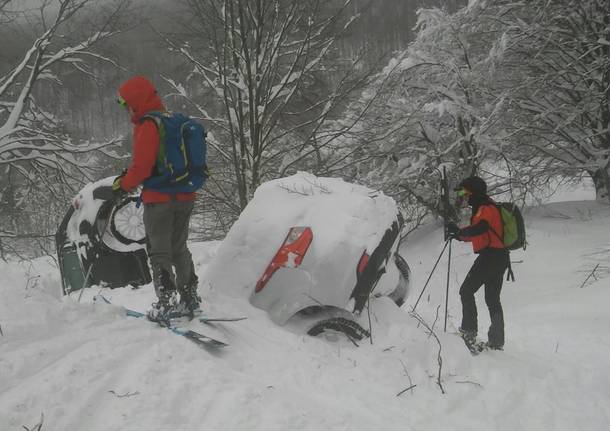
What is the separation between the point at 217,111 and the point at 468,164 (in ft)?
21.8

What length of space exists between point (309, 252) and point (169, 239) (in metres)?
1.07

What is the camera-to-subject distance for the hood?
3.27 metres

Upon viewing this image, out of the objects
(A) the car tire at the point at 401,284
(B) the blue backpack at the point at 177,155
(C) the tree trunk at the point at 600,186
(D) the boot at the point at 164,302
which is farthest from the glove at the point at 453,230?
(C) the tree trunk at the point at 600,186

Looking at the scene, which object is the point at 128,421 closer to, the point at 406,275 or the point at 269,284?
the point at 269,284

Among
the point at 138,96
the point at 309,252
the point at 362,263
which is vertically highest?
the point at 138,96

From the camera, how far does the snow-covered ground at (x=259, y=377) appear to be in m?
2.02

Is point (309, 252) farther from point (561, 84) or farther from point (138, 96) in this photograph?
point (561, 84)

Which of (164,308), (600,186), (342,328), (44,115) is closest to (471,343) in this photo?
(342,328)

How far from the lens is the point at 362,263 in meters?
3.45

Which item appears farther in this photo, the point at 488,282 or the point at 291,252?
the point at 488,282

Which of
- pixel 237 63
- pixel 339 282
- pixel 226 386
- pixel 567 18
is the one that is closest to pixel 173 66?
pixel 237 63

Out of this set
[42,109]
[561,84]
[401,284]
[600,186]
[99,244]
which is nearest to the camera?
[99,244]

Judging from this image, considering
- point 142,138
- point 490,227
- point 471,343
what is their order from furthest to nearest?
point 490,227 → point 471,343 → point 142,138

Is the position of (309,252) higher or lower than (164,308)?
higher
